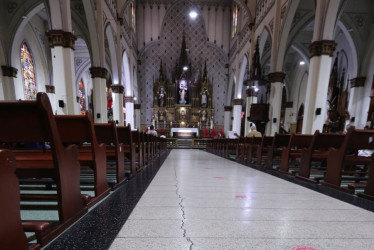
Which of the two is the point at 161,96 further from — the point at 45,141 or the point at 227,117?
the point at 45,141

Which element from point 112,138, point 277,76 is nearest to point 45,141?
point 112,138

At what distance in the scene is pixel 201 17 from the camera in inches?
771

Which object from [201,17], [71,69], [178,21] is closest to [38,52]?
[71,69]

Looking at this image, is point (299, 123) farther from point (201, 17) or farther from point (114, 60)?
point (114, 60)

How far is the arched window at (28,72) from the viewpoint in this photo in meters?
12.6

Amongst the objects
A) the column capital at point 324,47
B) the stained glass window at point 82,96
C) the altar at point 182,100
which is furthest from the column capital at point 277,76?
the stained glass window at point 82,96

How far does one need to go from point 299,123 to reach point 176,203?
20.3 m

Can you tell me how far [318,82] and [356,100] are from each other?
23.2 feet

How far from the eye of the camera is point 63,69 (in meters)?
6.46

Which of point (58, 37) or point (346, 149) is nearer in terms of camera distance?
point (346, 149)

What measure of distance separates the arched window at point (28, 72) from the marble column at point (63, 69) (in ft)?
27.3

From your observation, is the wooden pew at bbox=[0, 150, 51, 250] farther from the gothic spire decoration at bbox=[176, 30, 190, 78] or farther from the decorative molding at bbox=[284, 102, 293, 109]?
the decorative molding at bbox=[284, 102, 293, 109]

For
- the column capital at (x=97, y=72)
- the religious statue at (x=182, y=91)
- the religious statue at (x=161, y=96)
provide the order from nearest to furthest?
the column capital at (x=97, y=72) < the religious statue at (x=182, y=91) < the religious statue at (x=161, y=96)

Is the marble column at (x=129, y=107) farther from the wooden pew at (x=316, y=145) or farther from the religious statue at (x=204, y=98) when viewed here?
the wooden pew at (x=316, y=145)
